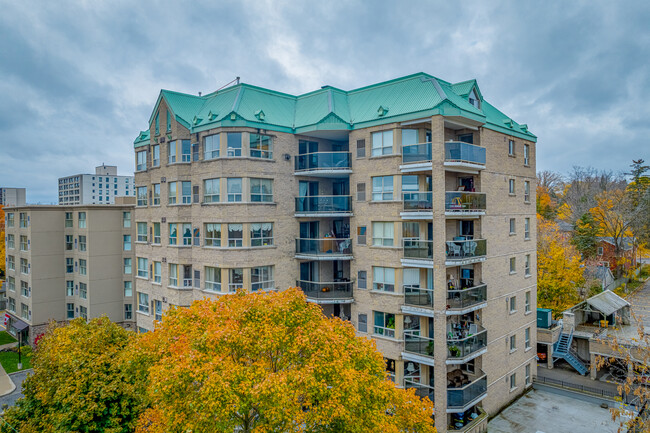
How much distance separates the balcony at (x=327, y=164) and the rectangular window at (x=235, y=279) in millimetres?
7672

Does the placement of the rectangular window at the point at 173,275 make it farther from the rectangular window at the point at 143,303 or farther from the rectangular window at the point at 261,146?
the rectangular window at the point at 261,146

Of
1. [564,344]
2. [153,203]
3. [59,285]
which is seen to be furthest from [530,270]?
[59,285]

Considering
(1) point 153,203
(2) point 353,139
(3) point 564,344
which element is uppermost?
(2) point 353,139

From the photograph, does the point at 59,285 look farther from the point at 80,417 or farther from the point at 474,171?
the point at 474,171

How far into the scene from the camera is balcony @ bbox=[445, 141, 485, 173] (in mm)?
22594

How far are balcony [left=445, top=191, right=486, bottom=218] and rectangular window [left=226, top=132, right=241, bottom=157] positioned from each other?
1331 centimetres

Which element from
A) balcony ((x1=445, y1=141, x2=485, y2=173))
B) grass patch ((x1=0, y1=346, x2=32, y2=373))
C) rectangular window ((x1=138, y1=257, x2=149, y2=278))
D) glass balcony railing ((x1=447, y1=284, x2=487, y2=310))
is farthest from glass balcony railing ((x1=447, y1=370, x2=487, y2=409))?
grass patch ((x1=0, y1=346, x2=32, y2=373))

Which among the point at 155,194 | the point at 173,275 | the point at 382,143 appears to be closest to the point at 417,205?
the point at 382,143

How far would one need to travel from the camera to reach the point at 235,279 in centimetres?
2575

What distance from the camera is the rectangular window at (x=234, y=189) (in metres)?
25.7

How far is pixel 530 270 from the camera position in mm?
29703

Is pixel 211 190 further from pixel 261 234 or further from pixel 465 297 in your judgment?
pixel 465 297

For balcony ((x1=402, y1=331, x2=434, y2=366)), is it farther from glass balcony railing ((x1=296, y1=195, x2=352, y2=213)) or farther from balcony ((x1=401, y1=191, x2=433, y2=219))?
glass balcony railing ((x1=296, y1=195, x2=352, y2=213))

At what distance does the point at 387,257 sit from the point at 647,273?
61.2 metres
